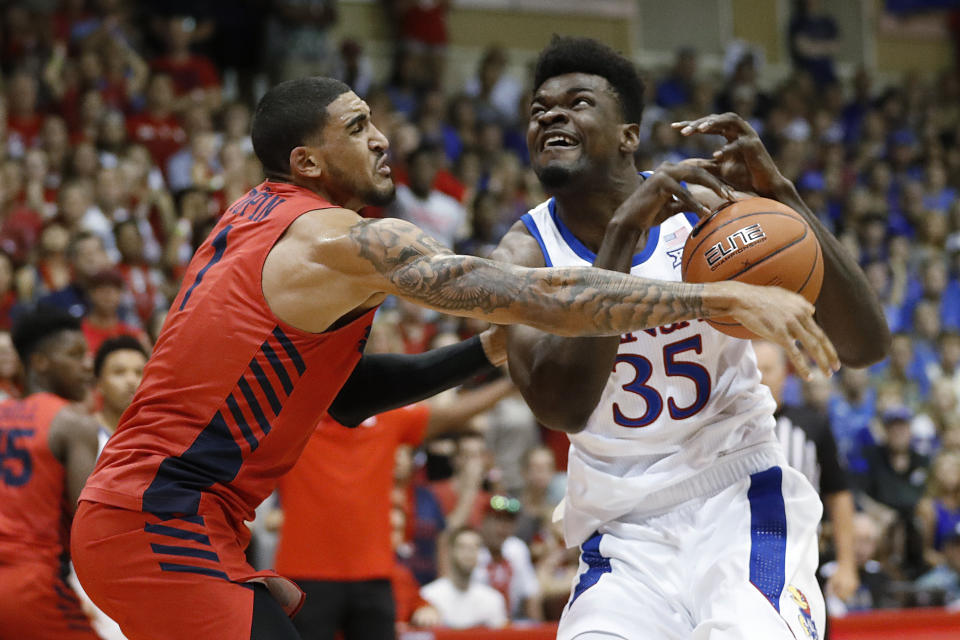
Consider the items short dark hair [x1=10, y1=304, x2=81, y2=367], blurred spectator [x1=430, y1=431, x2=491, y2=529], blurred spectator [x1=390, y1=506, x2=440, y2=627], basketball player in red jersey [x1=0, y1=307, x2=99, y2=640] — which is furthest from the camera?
blurred spectator [x1=430, y1=431, x2=491, y2=529]

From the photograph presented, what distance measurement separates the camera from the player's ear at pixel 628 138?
13.3 ft

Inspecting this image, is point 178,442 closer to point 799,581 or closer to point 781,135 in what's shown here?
point 799,581

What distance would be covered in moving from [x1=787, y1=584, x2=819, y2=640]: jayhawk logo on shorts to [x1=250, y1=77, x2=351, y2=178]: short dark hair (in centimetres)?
190

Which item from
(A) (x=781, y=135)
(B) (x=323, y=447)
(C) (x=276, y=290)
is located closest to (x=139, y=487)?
(C) (x=276, y=290)

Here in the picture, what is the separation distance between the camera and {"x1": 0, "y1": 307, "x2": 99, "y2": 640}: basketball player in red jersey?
4.93 meters

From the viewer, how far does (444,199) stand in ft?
36.9

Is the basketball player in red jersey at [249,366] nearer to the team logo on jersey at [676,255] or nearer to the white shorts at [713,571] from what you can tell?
the team logo on jersey at [676,255]

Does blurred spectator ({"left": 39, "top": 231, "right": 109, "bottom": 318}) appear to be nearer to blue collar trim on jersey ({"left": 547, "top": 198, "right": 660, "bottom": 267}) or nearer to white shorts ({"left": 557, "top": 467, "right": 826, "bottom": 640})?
blue collar trim on jersey ({"left": 547, "top": 198, "right": 660, "bottom": 267})

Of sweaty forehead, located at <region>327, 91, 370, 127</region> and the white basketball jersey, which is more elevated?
sweaty forehead, located at <region>327, 91, 370, 127</region>

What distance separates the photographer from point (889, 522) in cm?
993

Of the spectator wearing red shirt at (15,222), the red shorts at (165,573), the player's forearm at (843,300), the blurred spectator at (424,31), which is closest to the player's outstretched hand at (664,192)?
the player's forearm at (843,300)

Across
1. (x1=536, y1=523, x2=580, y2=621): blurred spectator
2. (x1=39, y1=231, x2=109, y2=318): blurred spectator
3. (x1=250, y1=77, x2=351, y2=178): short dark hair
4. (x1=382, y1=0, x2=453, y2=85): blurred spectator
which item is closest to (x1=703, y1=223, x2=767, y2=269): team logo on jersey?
(x1=250, y1=77, x2=351, y2=178): short dark hair

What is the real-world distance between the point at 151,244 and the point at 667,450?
243 inches

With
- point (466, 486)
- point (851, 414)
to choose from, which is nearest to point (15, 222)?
point (466, 486)
